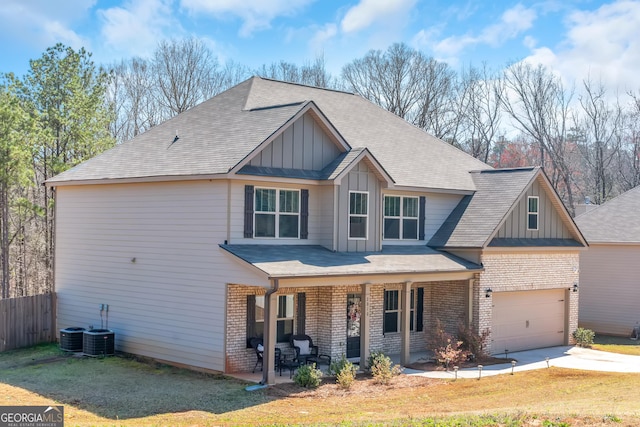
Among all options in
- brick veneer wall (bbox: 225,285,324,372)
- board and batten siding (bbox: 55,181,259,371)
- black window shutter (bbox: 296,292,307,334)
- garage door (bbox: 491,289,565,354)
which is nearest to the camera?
→ brick veneer wall (bbox: 225,285,324,372)

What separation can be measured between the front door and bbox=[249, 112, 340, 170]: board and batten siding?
13.7 ft

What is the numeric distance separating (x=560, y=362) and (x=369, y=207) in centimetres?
760

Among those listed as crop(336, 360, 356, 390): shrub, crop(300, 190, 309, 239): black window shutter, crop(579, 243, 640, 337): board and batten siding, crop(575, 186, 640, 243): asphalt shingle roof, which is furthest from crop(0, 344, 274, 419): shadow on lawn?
crop(575, 186, 640, 243): asphalt shingle roof

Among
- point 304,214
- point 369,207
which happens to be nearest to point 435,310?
point 369,207

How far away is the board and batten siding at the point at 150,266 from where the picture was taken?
19641 mm

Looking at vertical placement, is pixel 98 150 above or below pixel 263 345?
above

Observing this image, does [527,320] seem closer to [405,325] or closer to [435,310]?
[435,310]

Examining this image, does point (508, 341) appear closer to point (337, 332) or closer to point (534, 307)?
point (534, 307)

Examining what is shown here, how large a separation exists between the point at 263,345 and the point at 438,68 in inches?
1568

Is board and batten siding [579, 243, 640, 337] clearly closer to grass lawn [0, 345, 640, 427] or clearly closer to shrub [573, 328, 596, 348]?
shrub [573, 328, 596, 348]

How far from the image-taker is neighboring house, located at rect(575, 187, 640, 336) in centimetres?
2964

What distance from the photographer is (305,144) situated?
69.7ft

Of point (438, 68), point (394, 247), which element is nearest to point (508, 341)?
point (394, 247)

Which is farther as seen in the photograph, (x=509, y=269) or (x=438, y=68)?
(x=438, y=68)
